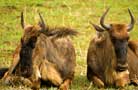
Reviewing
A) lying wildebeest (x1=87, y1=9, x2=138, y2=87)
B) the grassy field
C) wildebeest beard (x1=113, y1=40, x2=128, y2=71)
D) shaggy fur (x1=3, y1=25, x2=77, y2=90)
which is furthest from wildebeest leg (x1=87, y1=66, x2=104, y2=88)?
the grassy field

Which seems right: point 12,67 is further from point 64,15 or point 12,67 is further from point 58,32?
point 64,15

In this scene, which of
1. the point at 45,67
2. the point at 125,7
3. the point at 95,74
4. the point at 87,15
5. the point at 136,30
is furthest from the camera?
the point at 125,7

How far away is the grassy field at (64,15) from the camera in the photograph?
17059 mm

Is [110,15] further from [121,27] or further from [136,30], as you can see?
[121,27]

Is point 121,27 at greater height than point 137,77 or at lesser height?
greater

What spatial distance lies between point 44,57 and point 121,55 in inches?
54.3

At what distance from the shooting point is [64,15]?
68.9 feet

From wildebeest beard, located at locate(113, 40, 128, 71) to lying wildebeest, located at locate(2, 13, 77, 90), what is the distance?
982mm

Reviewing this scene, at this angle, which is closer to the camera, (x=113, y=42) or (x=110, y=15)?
(x=113, y=42)

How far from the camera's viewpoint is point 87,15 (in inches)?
843

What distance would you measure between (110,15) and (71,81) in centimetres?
1045

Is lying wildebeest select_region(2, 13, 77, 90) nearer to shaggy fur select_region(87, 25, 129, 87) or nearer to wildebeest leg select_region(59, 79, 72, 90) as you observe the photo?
wildebeest leg select_region(59, 79, 72, 90)

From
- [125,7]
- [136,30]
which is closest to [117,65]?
[136,30]

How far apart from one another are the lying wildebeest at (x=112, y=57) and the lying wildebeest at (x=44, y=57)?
487 millimetres
